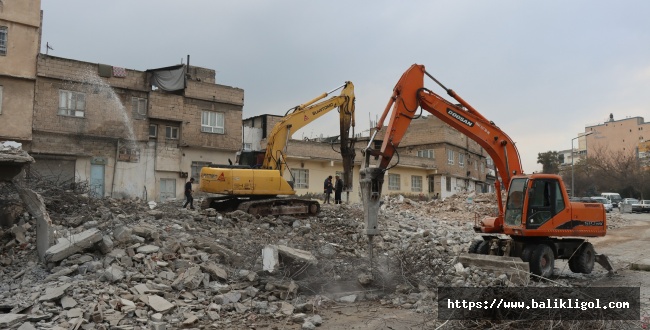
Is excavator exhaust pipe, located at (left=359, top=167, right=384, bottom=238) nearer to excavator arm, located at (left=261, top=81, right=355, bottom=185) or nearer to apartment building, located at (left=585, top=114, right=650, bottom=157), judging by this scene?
excavator arm, located at (left=261, top=81, right=355, bottom=185)

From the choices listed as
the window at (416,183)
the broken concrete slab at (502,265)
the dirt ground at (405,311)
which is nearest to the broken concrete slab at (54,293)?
the dirt ground at (405,311)

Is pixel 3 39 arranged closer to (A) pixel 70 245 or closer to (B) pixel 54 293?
(A) pixel 70 245

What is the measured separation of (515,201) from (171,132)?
21249mm

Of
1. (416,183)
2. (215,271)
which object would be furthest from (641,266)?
(416,183)

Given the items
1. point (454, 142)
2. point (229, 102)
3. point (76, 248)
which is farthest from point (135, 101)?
point (454, 142)

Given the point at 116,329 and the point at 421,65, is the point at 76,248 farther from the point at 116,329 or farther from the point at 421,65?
the point at 421,65

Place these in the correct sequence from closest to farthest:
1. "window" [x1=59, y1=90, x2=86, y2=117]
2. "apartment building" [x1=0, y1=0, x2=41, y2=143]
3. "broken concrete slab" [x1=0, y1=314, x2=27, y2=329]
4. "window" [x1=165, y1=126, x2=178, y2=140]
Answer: "broken concrete slab" [x1=0, y1=314, x2=27, y2=329] < "apartment building" [x1=0, y1=0, x2=41, y2=143] < "window" [x1=59, y1=90, x2=86, y2=117] < "window" [x1=165, y1=126, x2=178, y2=140]

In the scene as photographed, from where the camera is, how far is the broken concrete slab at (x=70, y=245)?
8.55 m

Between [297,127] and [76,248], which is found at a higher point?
[297,127]

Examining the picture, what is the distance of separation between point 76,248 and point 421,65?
756cm

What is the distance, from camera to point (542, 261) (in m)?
10.4

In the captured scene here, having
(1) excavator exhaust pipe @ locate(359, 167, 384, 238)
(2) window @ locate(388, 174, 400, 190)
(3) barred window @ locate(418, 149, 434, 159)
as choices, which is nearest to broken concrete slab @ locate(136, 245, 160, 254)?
(1) excavator exhaust pipe @ locate(359, 167, 384, 238)

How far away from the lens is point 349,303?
8172 millimetres

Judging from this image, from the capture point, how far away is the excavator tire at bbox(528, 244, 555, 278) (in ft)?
33.7
